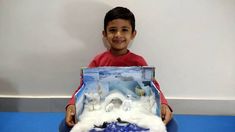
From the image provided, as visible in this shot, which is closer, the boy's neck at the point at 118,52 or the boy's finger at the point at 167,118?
the boy's finger at the point at 167,118

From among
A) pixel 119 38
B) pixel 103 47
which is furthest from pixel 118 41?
pixel 103 47

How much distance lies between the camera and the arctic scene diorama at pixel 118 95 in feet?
3.23

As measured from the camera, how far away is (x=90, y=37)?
55.1 inches

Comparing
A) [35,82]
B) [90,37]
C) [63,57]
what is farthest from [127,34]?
[35,82]

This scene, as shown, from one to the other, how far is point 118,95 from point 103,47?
17.0 inches

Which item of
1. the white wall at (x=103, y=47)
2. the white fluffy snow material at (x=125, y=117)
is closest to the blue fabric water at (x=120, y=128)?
the white fluffy snow material at (x=125, y=117)

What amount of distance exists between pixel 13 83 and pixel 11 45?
201mm

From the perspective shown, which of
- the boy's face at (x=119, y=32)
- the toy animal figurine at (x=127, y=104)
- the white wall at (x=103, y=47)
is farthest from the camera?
the white wall at (x=103, y=47)

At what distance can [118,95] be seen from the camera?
3.39ft

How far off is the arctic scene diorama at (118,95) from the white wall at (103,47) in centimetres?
39

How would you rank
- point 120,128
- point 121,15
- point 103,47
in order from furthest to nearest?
point 103,47, point 121,15, point 120,128

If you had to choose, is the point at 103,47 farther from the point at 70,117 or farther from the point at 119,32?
the point at 70,117

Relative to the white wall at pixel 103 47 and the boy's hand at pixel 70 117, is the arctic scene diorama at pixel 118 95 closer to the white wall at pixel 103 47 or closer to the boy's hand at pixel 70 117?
the boy's hand at pixel 70 117

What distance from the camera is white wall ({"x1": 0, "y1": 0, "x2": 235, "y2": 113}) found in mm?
1358
